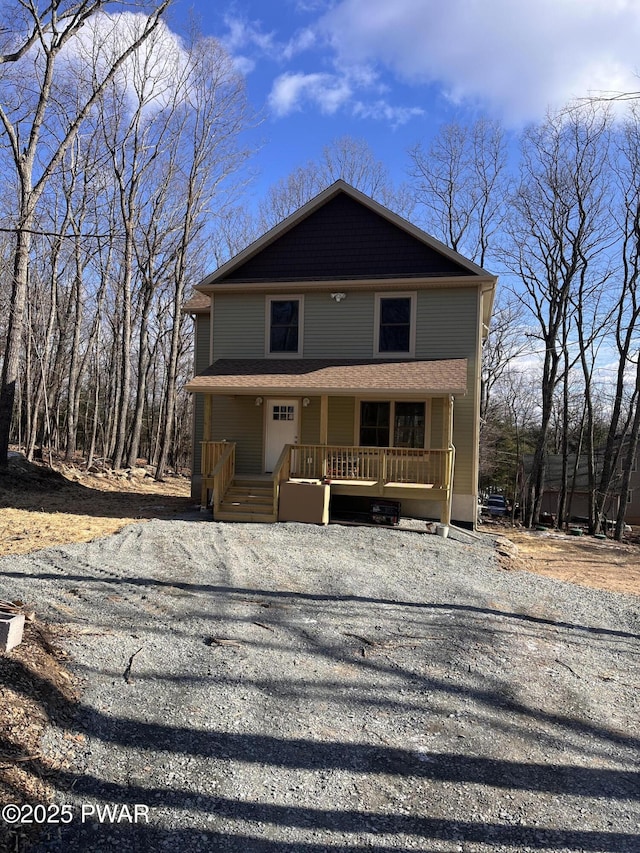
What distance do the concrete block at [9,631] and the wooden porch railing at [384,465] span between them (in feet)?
25.8

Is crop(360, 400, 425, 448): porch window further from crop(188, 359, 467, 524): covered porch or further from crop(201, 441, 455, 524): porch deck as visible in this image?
crop(201, 441, 455, 524): porch deck

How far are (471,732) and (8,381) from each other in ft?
47.7

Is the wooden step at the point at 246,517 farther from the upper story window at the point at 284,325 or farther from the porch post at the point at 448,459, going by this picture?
the upper story window at the point at 284,325

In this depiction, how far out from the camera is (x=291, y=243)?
1366 cm

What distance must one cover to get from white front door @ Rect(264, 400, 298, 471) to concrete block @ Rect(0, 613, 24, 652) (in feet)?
31.6

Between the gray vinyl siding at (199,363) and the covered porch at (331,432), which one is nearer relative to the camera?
the covered porch at (331,432)

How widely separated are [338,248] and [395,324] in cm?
242

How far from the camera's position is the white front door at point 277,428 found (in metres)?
13.3

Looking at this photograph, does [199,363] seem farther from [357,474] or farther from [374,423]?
[357,474]


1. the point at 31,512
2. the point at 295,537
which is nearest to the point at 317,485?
the point at 295,537

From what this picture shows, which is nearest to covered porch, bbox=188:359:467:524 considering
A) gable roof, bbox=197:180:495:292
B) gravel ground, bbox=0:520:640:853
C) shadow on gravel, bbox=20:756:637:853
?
gable roof, bbox=197:180:495:292

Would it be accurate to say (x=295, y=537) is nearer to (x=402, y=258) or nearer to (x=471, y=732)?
(x=471, y=732)

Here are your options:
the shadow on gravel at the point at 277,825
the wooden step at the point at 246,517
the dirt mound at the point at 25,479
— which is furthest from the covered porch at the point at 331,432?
the shadow on gravel at the point at 277,825

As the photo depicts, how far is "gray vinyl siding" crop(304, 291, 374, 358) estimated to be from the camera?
514 inches
